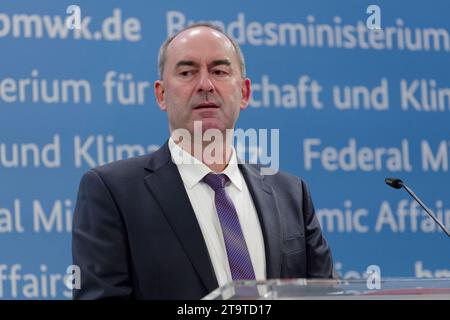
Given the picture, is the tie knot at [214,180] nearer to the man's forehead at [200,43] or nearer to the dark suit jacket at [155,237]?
the dark suit jacket at [155,237]

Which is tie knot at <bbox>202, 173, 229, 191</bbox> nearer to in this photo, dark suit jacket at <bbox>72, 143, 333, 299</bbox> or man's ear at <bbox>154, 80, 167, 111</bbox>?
dark suit jacket at <bbox>72, 143, 333, 299</bbox>

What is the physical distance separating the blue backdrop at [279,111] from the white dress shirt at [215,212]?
Result: 1.03 metres

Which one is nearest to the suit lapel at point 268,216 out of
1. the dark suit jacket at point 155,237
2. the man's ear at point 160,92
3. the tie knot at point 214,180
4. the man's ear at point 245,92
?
the dark suit jacket at point 155,237

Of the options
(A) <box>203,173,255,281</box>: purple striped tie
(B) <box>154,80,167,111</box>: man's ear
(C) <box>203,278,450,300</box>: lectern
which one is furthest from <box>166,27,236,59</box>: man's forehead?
(C) <box>203,278,450,300</box>: lectern


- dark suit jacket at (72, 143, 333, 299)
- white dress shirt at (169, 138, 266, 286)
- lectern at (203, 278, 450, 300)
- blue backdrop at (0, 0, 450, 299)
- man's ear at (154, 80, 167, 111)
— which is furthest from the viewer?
blue backdrop at (0, 0, 450, 299)

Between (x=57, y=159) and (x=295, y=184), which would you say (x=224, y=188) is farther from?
(x=57, y=159)

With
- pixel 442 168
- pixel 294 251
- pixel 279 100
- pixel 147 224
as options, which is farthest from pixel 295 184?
pixel 442 168

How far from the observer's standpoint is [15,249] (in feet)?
11.3

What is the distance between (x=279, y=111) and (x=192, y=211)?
1.40 meters

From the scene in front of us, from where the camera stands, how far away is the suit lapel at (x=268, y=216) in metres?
2.46

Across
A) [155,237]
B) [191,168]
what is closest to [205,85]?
[191,168]

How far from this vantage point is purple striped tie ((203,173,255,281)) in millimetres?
2416

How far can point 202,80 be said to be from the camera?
2559mm

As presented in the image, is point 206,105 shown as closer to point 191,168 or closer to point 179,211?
point 191,168
